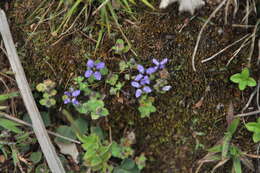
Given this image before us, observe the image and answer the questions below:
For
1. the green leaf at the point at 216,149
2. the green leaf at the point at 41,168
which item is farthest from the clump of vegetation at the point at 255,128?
the green leaf at the point at 41,168

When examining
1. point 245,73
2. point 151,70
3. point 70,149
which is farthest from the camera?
point 70,149

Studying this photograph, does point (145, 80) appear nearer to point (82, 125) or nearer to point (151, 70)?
point (151, 70)

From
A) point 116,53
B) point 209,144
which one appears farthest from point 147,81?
point 209,144

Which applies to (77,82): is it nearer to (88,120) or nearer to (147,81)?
(88,120)

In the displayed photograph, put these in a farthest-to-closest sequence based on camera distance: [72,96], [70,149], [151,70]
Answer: [70,149] < [72,96] < [151,70]

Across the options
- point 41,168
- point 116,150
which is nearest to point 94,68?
point 116,150

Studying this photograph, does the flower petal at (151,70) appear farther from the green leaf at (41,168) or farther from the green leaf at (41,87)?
the green leaf at (41,168)
